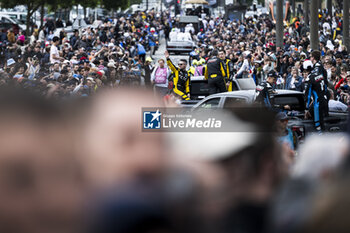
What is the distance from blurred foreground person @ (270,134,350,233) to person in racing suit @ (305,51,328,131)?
757cm

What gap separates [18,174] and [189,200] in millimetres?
610

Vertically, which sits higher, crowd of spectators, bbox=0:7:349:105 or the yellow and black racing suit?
crowd of spectators, bbox=0:7:349:105

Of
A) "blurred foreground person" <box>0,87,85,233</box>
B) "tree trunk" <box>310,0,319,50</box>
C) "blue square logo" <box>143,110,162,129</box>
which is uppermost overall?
"tree trunk" <box>310,0,319,50</box>

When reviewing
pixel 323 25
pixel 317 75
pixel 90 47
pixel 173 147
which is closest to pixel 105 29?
pixel 90 47

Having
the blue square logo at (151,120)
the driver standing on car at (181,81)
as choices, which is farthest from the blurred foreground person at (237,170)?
the driver standing on car at (181,81)

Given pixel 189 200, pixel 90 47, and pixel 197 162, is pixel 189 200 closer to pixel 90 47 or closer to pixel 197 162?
pixel 197 162

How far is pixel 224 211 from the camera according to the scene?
243cm

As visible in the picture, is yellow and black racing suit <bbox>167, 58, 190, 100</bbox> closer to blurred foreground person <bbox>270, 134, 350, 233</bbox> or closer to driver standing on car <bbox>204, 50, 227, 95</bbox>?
driver standing on car <bbox>204, 50, 227, 95</bbox>

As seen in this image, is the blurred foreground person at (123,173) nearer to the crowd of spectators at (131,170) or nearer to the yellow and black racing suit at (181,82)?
the crowd of spectators at (131,170)

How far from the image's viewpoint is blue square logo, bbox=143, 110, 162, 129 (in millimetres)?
2953

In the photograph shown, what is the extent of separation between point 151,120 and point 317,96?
898 centimetres

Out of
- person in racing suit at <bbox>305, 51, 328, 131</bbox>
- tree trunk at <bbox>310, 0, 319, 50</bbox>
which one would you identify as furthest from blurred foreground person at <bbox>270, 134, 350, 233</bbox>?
tree trunk at <bbox>310, 0, 319, 50</bbox>

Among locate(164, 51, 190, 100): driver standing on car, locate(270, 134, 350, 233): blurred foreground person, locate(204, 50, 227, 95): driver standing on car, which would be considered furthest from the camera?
locate(204, 50, 227, 95): driver standing on car

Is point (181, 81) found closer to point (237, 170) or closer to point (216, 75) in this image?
point (216, 75)
